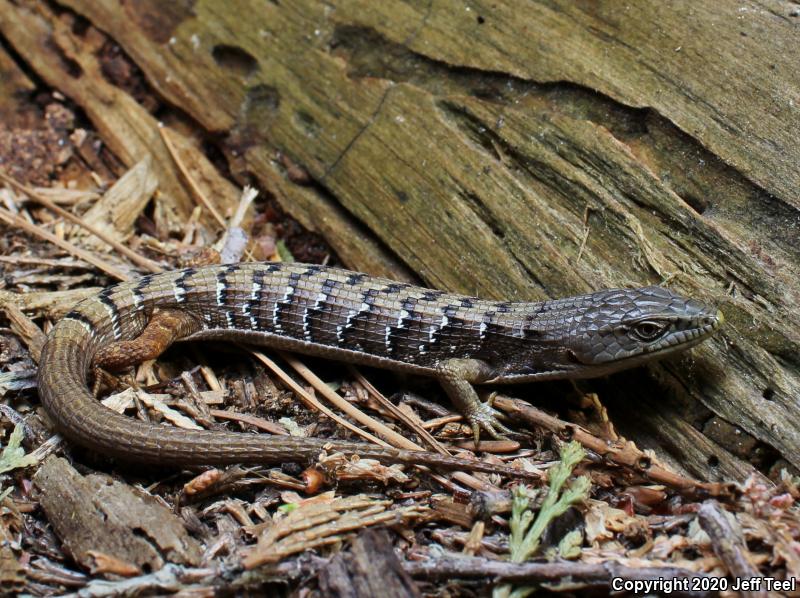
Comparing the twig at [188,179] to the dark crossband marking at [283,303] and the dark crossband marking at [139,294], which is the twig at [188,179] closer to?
the dark crossband marking at [139,294]

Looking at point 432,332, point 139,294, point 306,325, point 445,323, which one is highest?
point 445,323

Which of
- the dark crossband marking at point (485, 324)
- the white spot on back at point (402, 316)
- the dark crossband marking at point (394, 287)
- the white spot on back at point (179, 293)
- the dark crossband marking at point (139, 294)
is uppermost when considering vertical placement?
the dark crossband marking at point (485, 324)

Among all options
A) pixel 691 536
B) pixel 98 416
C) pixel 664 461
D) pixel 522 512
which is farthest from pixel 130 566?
pixel 664 461

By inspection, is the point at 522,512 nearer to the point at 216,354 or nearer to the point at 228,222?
the point at 216,354

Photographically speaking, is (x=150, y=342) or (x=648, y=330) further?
(x=150, y=342)

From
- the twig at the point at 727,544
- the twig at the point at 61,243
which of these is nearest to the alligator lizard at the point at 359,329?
the twig at the point at 61,243

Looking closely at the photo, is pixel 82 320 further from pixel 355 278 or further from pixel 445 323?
pixel 445 323

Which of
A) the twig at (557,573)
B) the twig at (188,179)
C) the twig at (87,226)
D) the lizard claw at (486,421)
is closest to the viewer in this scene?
the twig at (557,573)

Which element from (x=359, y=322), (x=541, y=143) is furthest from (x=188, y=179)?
(x=541, y=143)
